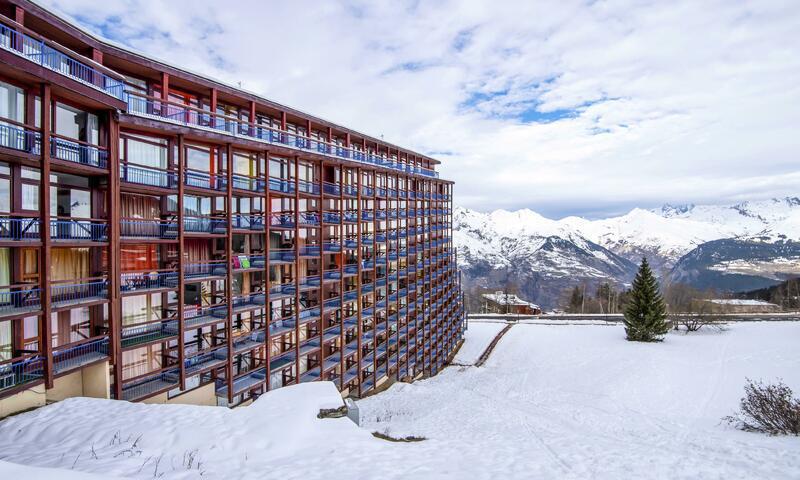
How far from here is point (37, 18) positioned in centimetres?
1373

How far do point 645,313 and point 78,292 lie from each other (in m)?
51.6

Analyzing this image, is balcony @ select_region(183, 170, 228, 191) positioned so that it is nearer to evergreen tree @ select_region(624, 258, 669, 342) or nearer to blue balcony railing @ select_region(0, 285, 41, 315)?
blue balcony railing @ select_region(0, 285, 41, 315)

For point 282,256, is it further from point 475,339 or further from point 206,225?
point 475,339

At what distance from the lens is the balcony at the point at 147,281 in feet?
55.2

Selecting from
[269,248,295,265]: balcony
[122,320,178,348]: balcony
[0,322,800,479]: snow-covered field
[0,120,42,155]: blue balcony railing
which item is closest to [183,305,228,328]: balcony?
[122,320,178,348]: balcony

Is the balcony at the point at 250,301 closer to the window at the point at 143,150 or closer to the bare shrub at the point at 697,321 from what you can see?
the window at the point at 143,150

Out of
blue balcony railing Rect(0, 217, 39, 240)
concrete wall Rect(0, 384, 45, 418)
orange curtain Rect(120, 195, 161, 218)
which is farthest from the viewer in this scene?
orange curtain Rect(120, 195, 161, 218)

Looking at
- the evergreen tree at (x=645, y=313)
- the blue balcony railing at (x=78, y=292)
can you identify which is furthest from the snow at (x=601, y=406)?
the blue balcony railing at (x=78, y=292)

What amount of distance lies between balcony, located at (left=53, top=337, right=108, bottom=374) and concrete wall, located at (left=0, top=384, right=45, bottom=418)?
2.63ft

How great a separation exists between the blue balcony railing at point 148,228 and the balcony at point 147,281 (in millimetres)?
1748

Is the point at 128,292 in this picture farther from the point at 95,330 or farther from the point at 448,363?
the point at 448,363

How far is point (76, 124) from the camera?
50.9 ft

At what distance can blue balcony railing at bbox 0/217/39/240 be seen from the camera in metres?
12.9

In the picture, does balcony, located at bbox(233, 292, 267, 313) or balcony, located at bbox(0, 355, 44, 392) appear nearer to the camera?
balcony, located at bbox(0, 355, 44, 392)
